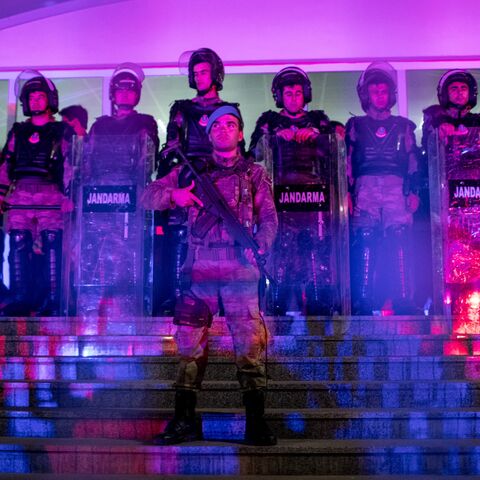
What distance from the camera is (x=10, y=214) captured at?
6.50 m

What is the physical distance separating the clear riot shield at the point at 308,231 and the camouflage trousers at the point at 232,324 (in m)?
2.22

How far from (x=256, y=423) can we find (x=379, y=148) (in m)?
3.37

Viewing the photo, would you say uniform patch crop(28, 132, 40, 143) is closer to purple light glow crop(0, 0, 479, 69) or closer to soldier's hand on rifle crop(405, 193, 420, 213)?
purple light glow crop(0, 0, 479, 69)

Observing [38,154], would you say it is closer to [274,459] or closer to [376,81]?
[376,81]

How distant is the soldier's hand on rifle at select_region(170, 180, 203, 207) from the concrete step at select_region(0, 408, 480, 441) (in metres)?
1.17

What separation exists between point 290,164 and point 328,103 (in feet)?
8.27

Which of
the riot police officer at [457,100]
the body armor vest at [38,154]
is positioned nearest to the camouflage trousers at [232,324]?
the body armor vest at [38,154]

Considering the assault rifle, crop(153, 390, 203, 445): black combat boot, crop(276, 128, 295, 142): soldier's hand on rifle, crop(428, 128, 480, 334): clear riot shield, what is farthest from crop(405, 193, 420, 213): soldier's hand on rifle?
crop(153, 390, 203, 445): black combat boot

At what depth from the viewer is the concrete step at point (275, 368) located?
457 centimetres


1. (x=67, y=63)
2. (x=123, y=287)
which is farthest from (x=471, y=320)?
(x=67, y=63)

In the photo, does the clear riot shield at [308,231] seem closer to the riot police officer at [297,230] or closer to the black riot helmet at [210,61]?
the riot police officer at [297,230]

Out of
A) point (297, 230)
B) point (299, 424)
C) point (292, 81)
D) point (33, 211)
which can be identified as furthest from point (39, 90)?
point (299, 424)

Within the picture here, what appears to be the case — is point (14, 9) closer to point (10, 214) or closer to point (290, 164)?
point (10, 214)

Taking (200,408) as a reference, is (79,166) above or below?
above
